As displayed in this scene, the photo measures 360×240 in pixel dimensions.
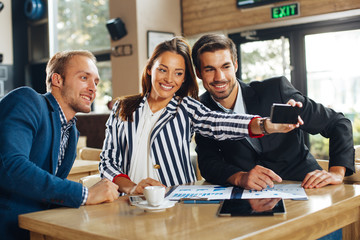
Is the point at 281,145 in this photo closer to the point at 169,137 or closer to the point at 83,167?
the point at 169,137

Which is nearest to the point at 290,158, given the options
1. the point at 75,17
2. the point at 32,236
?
the point at 32,236

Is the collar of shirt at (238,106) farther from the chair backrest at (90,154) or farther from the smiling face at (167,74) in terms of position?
the chair backrest at (90,154)

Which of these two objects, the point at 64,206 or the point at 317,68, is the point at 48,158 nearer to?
the point at 64,206

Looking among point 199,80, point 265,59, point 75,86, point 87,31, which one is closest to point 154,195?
point 75,86

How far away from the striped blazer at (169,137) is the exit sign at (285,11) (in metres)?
3.42

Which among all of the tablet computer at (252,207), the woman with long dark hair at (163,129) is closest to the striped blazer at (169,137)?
the woman with long dark hair at (163,129)

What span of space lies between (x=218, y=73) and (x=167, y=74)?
26cm

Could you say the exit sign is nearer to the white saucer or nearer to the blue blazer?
the blue blazer

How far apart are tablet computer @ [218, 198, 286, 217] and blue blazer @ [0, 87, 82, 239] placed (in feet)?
1.71

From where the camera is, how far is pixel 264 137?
2.13 m

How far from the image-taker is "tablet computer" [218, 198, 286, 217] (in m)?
1.36

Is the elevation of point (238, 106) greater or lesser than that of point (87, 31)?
lesser

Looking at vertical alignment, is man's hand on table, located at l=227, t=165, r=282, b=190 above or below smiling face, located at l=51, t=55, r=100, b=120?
below

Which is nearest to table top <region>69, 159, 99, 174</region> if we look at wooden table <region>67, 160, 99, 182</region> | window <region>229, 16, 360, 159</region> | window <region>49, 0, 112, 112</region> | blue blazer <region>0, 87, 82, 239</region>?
wooden table <region>67, 160, 99, 182</region>
